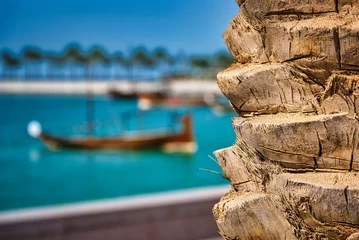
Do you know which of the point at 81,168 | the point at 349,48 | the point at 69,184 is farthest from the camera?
the point at 81,168

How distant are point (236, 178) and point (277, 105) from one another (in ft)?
0.66

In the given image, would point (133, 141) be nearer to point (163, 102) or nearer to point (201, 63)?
point (163, 102)

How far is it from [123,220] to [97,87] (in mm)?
78294

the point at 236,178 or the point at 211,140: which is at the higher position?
the point at 236,178

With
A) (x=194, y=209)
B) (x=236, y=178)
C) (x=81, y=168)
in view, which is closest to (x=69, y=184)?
(x=81, y=168)

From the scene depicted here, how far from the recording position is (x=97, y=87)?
81.9 m

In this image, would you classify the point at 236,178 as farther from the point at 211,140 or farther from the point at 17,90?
the point at 17,90

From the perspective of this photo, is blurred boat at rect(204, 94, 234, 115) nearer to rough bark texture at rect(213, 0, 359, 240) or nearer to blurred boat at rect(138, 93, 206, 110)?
blurred boat at rect(138, 93, 206, 110)

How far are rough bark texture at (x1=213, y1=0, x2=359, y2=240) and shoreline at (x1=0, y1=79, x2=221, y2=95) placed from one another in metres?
64.1

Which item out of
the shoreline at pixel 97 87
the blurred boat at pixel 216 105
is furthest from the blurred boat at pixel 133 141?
the shoreline at pixel 97 87

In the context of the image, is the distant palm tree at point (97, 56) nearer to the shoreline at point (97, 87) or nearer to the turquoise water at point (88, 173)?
the shoreline at point (97, 87)

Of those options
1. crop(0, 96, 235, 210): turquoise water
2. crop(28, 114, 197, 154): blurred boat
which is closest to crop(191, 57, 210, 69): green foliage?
crop(0, 96, 235, 210): turquoise water

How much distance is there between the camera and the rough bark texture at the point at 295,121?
3.71 feet

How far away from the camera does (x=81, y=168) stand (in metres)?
25.1
